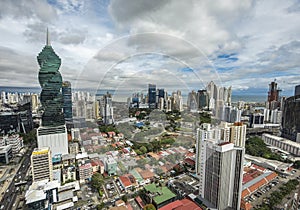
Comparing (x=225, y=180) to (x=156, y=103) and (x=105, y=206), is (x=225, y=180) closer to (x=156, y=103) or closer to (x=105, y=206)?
(x=156, y=103)

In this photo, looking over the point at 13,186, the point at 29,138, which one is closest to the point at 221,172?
the point at 13,186

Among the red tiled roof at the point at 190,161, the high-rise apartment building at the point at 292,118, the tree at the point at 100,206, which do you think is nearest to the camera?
the tree at the point at 100,206

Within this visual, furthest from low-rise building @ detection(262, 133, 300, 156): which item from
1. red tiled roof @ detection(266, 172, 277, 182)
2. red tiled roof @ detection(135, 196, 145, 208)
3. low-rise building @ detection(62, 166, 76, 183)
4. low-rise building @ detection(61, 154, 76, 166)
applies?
low-rise building @ detection(61, 154, 76, 166)

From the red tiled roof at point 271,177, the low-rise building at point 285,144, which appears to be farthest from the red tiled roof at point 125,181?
the low-rise building at point 285,144

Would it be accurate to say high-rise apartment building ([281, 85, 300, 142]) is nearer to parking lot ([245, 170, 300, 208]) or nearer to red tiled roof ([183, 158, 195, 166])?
parking lot ([245, 170, 300, 208])

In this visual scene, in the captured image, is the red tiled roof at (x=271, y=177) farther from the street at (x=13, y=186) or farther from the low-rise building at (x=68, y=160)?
the street at (x=13, y=186)
